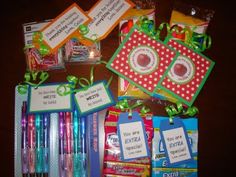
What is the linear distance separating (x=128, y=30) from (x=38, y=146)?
0.43 m

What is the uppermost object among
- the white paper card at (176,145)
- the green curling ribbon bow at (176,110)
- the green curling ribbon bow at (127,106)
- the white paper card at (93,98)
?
the white paper card at (93,98)

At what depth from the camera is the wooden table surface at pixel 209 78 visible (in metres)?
0.80

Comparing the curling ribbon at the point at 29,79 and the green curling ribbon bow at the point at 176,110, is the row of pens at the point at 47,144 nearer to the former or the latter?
the curling ribbon at the point at 29,79

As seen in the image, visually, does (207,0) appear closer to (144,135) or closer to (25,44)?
(144,135)

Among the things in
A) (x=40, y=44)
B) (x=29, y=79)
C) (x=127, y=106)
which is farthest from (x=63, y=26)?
(x=127, y=106)

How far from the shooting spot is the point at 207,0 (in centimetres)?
86

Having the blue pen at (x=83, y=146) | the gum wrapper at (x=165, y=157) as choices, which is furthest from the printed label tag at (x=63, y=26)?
the gum wrapper at (x=165, y=157)

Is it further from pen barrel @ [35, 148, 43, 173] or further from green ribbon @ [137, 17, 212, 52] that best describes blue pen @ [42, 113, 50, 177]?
green ribbon @ [137, 17, 212, 52]

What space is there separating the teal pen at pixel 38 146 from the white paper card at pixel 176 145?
0.35m

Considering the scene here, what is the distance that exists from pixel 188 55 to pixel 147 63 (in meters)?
0.13

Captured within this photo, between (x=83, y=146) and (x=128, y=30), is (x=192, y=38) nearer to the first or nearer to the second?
(x=128, y=30)

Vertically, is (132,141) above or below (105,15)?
below

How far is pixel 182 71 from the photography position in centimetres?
80

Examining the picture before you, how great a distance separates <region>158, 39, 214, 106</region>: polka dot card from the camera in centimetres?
79
